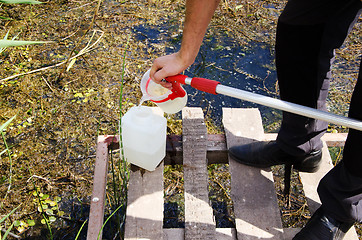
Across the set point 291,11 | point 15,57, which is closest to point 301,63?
point 291,11

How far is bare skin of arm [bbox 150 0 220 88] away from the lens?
1.43 m

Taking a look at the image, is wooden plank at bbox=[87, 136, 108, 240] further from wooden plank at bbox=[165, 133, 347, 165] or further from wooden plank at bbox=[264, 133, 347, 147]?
wooden plank at bbox=[264, 133, 347, 147]

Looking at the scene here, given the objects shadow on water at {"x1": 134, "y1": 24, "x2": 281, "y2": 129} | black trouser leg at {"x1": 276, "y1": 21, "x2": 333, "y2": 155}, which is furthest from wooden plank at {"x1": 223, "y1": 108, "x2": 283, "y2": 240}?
shadow on water at {"x1": 134, "y1": 24, "x2": 281, "y2": 129}

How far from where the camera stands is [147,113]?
74.1 inches

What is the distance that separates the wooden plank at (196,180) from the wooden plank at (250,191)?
154 mm

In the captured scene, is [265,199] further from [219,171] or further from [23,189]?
[23,189]

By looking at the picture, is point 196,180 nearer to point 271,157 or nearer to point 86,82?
point 271,157

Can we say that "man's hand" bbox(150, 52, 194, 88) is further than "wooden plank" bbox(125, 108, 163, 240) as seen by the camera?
No

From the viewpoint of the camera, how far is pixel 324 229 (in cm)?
173

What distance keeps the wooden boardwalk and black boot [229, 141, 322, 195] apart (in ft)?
0.16

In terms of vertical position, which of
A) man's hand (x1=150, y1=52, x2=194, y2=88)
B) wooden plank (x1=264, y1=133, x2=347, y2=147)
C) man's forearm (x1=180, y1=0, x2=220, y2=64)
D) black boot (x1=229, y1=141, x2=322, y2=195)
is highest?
man's forearm (x1=180, y1=0, x2=220, y2=64)

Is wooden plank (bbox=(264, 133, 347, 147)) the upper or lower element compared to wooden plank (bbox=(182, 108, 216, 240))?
upper

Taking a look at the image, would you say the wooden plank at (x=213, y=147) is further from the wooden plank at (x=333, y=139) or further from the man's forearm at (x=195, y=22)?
the man's forearm at (x=195, y=22)

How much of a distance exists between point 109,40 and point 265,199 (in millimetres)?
2117
